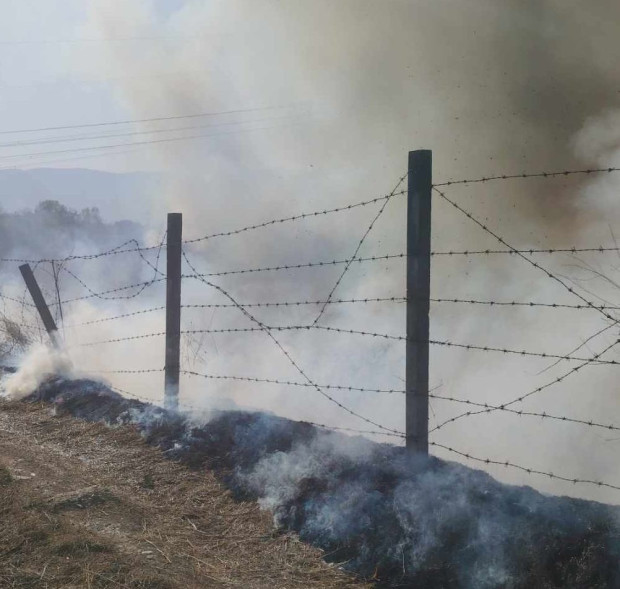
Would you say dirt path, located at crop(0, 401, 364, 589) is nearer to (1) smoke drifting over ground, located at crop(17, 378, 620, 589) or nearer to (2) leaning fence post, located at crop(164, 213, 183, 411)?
(1) smoke drifting over ground, located at crop(17, 378, 620, 589)

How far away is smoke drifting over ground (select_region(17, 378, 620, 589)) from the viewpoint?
2973 millimetres

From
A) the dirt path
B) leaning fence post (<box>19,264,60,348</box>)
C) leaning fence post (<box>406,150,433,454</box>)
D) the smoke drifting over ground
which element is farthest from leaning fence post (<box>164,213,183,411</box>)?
leaning fence post (<box>406,150,433,454</box>)

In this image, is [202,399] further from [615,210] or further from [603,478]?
[615,210]

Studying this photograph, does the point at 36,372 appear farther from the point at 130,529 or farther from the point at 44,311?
the point at 130,529

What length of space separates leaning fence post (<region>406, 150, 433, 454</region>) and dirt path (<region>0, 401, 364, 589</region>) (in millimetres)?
947

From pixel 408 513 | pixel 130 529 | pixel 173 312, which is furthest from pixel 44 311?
pixel 408 513

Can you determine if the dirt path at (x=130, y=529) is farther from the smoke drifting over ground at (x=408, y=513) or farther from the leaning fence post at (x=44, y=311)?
the leaning fence post at (x=44, y=311)

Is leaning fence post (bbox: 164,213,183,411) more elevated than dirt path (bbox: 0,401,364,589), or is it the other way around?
leaning fence post (bbox: 164,213,183,411)

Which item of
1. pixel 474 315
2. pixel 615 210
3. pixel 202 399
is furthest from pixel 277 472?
pixel 615 210

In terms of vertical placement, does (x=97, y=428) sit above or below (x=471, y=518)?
above

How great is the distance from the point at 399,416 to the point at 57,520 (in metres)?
4.59

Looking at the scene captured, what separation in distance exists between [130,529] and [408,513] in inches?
60.6

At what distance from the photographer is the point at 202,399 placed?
20.3 feet

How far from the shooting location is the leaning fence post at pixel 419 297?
3.78m
